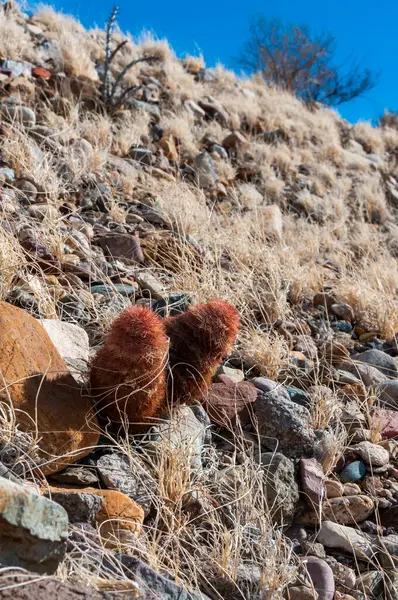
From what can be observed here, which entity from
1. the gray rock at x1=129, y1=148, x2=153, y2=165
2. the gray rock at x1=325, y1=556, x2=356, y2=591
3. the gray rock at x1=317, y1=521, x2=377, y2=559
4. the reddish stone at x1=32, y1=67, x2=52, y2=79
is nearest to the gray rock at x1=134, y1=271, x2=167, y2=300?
the gray rock at x1=317, y1=521, x2=377, y2=559

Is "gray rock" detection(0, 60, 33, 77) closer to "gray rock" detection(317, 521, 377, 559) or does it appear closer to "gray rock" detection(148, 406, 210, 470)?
"gray rock" detection(148, 406, 210, 470)

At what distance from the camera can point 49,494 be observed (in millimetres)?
2088

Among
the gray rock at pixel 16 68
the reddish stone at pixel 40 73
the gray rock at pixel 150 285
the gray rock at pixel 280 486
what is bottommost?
the gray rock at pixel 280 486

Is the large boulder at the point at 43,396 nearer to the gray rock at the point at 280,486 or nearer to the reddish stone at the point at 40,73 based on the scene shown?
the gray rock at the point at 280,486

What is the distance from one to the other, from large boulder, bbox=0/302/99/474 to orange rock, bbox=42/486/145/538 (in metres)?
0.17

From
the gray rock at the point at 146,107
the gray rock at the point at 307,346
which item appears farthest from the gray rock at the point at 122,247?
the gray rock at the point at 146,107

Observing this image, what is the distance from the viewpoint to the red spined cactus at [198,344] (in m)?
2.62

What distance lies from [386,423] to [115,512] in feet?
6.07

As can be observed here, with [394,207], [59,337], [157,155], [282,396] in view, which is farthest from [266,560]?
[394,207]

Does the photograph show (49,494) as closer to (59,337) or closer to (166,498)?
(166,498)

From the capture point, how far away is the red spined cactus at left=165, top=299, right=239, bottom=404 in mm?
2619

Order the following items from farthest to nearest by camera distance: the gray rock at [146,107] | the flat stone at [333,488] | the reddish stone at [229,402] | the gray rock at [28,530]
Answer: the gray rock at [146,107], the reddish stone at [229,402], the flat stone at [333,488], the gray rock at [28,530]

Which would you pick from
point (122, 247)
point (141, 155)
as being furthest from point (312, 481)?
point (141, 155)

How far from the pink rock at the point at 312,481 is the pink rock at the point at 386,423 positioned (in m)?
0.58
